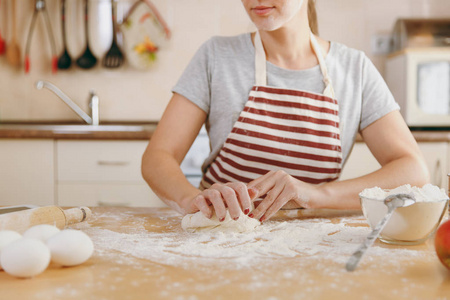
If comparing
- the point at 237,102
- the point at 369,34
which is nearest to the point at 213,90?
the point at 237,102

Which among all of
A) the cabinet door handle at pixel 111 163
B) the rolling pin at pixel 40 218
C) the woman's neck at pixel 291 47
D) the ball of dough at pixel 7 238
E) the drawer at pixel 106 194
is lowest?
the drawer at pixel 106 194

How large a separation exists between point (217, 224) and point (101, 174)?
4.33 ft

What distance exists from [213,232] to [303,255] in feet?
0.63

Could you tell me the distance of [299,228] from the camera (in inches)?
34.9

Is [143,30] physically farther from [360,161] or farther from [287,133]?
[287,133]

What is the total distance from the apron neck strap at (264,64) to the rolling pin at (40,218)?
0.61 metres

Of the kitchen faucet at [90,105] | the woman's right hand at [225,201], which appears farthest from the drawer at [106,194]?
the woman's right hand at [225,201]

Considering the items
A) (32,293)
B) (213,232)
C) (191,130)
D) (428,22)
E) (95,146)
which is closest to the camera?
(32,293)

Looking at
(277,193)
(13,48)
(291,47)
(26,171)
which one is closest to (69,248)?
(277,193)

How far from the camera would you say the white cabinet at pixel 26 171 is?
2.07 m

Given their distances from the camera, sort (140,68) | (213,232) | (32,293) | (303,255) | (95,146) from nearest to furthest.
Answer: (32,293), (303,255), (213,232), (95,146), (140,68)

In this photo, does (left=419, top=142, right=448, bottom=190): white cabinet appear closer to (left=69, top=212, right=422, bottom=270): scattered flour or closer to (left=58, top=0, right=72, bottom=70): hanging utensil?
(left=69, top=212, right=422, bottom=270): scattered flour

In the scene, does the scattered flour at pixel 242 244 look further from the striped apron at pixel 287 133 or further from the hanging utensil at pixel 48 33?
the hanging utensil at pixel 48 33

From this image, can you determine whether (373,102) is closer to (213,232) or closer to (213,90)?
(213,90)
